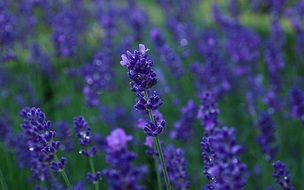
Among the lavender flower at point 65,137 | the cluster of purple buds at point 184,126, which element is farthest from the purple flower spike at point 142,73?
the lavender flower at point 65,137

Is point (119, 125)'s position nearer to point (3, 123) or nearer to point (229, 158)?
point (3, 123)

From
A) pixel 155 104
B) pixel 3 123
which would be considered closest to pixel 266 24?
pixel 3 123

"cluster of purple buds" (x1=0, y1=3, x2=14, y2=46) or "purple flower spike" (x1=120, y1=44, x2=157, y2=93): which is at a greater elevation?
"cluster of purple buds" (x1=0, y1=3, x2=14, y2=46)

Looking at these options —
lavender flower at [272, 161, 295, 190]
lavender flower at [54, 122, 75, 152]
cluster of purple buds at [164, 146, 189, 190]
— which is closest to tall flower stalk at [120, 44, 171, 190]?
cluster of purple buds at [164, 146, 189, 190]

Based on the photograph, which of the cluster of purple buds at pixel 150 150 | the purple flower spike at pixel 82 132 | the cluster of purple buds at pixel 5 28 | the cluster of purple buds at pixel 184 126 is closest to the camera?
the purple flower spike at pixel 82 132

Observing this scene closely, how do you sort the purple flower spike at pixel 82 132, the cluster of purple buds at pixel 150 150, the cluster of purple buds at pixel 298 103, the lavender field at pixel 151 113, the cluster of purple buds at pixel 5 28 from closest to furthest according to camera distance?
the lavender field at pixel 151 113
the purple flower spike at pixel 82 132
the cluster of purple buds at pixel 150 150
the cluster of purple buds at pixel 298 103
the cluster of purple buds at pixel 5 28

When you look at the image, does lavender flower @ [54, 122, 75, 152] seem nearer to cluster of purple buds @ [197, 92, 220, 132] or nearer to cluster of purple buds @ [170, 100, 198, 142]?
cluster of purple buds @ [170, 100, 198, 142]

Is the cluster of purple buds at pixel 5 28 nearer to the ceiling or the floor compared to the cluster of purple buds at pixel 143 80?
nearer to the ceiling

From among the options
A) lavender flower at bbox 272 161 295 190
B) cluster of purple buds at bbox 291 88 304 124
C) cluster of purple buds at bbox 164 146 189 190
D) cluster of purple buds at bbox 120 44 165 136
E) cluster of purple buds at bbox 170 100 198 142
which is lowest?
lavender flower at bbox 272 161 295 190

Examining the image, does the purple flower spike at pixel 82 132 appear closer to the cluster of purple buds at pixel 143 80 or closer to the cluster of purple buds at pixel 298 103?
the cluster of purple buds at pixel 143 80
